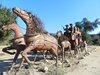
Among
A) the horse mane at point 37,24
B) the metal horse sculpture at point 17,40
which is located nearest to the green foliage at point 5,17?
the metal horse sculpture at point 17,40

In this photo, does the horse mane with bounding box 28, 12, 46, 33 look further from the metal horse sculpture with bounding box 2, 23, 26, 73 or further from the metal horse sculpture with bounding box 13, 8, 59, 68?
the metal horse sculpture with bounding box 2, 23, 26, 73

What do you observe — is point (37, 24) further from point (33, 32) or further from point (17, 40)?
point (17, 40)

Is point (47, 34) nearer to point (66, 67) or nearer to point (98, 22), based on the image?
point (66, 67)

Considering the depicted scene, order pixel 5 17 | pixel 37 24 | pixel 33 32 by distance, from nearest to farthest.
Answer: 1. pixel 33 32
2. pixel 37 24
3. pixel 5 17

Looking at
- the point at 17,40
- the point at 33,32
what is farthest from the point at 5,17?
the point at 33,32

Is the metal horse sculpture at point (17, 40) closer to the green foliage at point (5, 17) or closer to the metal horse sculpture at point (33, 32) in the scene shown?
the metal horse sculpture at point (33, 32)

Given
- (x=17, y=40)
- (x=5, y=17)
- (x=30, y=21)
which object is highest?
(x=5, y=17)

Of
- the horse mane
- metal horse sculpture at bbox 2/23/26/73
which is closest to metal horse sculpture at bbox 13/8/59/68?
the horse mane

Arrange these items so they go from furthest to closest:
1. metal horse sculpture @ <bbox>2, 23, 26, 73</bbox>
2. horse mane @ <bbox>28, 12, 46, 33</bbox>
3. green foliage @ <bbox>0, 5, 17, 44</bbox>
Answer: green foliage @ <bbox>0, 5, 17, 44</bbox> < metal horse sculpture @ <bbox>2, 23, 26, 73</bbox> < horse mane @ <bbox>28, 12, 46, 33</bbox>

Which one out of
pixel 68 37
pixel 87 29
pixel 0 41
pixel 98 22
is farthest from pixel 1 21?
pixel 98 22

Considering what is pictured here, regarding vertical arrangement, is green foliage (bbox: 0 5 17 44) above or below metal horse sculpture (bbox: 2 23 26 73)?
above

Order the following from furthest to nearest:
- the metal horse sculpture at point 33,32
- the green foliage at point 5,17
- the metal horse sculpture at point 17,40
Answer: the green foliage at point 5,17
the metal horse sculpture at point 17,40
the metal horse sculpture at point 33,32

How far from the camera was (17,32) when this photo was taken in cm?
1524

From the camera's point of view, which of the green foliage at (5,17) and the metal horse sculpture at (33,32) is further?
the green foliage at (5,17)
